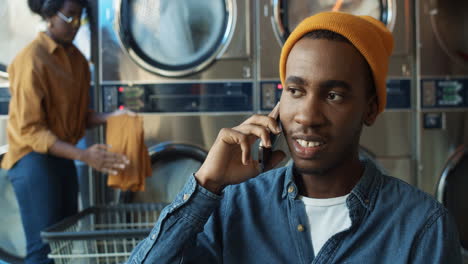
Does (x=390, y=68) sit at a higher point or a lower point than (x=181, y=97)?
higher

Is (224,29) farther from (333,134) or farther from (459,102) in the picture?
(333,134)

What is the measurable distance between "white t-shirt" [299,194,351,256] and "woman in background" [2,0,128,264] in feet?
4.10

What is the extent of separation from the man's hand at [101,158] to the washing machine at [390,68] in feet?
3.95

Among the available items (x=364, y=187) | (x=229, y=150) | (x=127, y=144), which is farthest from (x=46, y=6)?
(x=364, y=187)

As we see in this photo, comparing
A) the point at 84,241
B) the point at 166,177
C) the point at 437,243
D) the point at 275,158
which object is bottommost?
the point at 166,177

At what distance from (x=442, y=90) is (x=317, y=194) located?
96.4 inches

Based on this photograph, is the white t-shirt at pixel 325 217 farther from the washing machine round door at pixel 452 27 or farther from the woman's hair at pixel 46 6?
the washing machine round door at pixel 452 27

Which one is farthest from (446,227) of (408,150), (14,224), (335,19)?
(14,224)

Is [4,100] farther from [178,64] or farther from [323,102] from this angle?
[323,102]

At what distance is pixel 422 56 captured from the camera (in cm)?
309

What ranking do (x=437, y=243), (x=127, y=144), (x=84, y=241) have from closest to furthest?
(x=437, y=243) → (x=84, y=241) → (x=127, y=144)

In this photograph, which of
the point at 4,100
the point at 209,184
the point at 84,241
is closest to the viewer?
the point at 209,184

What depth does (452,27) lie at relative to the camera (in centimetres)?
310

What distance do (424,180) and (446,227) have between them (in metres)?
2.42
